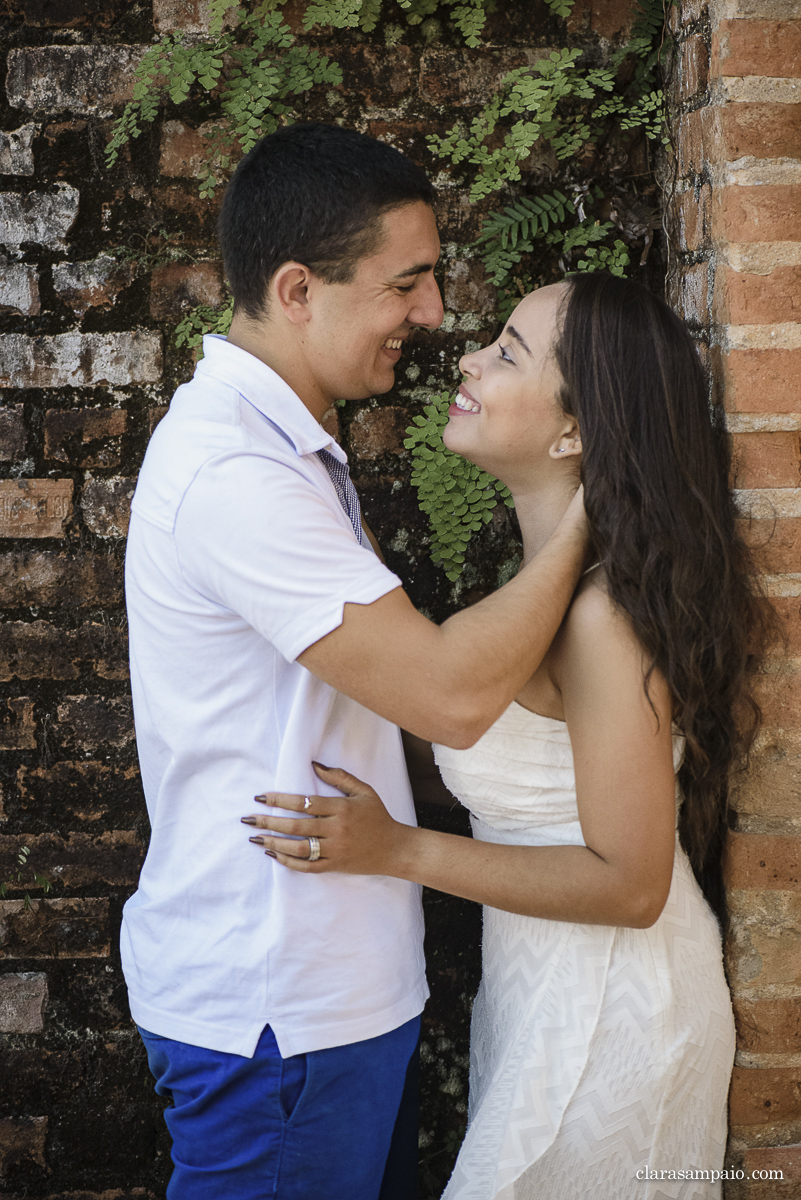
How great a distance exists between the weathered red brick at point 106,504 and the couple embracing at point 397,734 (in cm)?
60

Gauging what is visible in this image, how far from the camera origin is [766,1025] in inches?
68.8

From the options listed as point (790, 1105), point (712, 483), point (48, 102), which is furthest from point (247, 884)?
point (48, 102)

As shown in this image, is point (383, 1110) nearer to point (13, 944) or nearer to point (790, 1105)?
point (790, 1105)

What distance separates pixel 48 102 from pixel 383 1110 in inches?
85.8

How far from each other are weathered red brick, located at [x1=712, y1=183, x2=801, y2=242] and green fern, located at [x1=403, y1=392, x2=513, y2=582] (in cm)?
69

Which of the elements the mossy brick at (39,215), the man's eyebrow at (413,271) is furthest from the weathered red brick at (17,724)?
the man's eyebrow at (413,271)

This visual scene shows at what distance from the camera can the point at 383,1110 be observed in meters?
1.50

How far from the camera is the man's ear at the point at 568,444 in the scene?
1.72 metres

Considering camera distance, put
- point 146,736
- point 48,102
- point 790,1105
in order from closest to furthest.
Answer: point 146,736 → point 790,1105 → point 48,102

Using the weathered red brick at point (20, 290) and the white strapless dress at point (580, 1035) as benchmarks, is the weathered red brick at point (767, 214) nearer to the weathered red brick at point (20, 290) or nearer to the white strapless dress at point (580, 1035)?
the white strapless dress at point (580, 1035)

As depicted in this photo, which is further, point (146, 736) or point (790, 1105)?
point (790, 1105)

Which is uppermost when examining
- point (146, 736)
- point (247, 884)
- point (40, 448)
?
point (40, 448)

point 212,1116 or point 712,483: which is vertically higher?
point 712,483

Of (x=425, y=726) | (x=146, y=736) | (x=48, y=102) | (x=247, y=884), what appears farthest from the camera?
(x=48, y=102)
